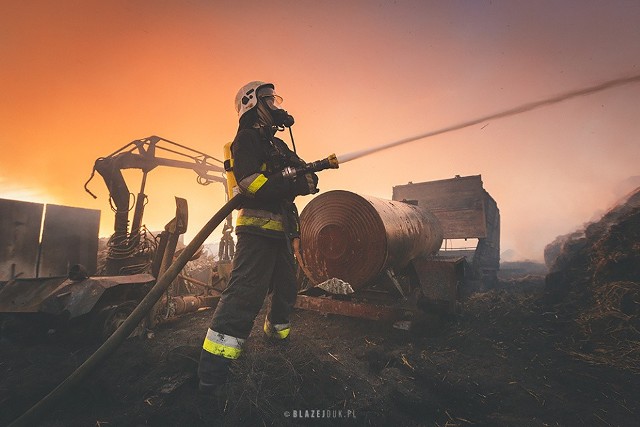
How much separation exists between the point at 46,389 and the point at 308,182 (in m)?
2.98

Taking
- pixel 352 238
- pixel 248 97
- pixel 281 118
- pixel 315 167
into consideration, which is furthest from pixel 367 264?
pixel 248 97

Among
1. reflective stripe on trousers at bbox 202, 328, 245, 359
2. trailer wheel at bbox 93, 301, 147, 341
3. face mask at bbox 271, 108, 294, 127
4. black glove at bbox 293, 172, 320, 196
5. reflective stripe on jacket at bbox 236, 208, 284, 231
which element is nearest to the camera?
reflective stripe on trousers at bbox 202, 328, 245, 359

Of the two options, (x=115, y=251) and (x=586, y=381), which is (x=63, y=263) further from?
(x=586, y=381)

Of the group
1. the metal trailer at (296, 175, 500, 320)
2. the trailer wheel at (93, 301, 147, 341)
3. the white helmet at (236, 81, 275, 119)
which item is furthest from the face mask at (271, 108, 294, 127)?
the trailer wheel at (93, 301, 147, 341)

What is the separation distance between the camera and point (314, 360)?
319 cm

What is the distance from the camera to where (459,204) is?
31.8ft

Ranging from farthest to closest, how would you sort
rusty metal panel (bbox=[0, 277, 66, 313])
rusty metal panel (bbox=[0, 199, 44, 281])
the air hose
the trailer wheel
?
rusty metal panel (bbox=[0, 199, 44, 281]), the trailer wheel, rusty metal panel (bbox=[0, 277, 66, 313]), the air hose

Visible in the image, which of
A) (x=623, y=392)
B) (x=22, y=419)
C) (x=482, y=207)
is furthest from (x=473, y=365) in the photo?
(x=482, y=207)

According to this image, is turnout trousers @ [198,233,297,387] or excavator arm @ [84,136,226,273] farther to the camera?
excavator arm @ [84,136,226,273]

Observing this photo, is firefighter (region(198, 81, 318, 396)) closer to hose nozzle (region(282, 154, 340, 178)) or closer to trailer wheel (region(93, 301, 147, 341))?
hose nozzle (region(282, 154, 340, 178))

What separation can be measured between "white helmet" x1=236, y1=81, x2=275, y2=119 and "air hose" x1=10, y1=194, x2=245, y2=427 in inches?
37.7

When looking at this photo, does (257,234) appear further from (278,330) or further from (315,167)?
(278,330)

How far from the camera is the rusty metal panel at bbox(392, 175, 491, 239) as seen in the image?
9.31 m

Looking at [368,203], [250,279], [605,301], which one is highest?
[368,203]
